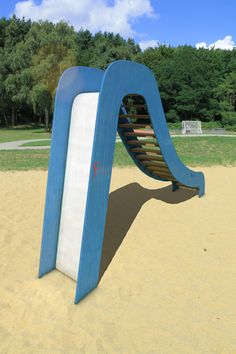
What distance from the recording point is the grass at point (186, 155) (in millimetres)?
11164

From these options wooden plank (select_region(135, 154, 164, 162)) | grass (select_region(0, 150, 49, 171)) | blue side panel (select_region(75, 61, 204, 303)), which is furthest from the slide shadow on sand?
grass (select_region(0, 150, 49, 171))

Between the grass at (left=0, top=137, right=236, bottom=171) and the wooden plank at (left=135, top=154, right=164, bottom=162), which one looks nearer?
the wooden plank at (left=135, top=154, right=164, bottom=162)

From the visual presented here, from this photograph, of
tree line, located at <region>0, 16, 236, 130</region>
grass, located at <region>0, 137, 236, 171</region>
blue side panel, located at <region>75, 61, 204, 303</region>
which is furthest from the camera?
Answer: tree line, located at <region>0, 16, 236, 130</region>

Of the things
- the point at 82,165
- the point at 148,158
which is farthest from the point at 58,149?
the point at 148,158

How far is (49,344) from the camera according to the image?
291 centimetres

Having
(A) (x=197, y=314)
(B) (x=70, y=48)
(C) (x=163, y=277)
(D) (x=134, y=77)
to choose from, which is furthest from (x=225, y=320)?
(B) (x=70, y=48)

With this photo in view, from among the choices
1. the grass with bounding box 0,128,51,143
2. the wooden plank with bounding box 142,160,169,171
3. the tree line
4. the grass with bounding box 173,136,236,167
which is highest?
the tree line

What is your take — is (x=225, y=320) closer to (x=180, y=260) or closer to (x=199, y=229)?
(x=180, y=260)

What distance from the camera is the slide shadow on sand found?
189 inches

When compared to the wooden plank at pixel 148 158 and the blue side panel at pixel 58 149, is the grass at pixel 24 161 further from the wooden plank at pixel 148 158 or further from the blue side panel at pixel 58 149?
the blue side panel at pixel 58 149

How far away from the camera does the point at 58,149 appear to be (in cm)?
381

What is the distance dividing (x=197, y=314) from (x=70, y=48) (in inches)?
1101

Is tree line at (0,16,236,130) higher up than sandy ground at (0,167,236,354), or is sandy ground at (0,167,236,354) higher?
tree line at (0,16,236,130)

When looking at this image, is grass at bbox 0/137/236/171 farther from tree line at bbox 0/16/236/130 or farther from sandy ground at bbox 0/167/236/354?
tree line at bbox 0/16/236/130
